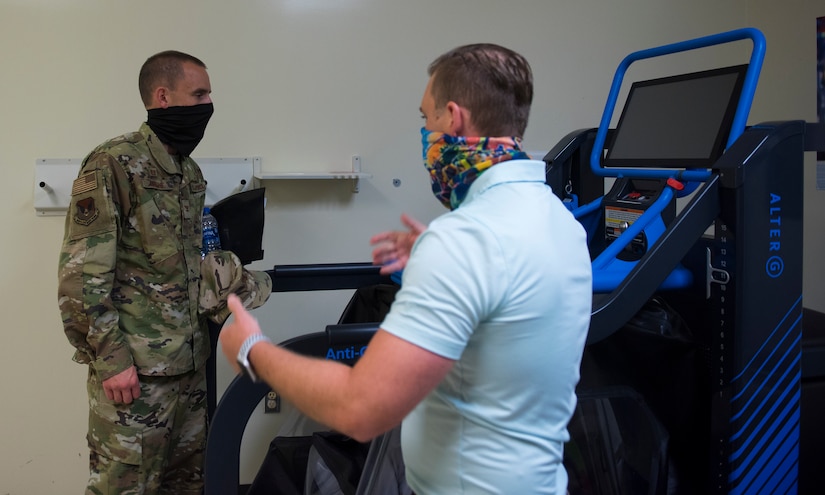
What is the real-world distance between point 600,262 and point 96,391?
144cm

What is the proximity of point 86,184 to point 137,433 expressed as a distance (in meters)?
0.71

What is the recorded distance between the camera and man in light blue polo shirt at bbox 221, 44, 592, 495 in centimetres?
77

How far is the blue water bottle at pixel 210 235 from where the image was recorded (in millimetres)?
2088

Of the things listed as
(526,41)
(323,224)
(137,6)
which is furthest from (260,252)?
(526,41)

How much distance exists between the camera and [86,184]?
175 cm

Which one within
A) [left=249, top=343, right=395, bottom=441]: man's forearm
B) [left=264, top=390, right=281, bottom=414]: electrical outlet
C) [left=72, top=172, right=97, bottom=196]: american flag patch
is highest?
[left=72, top=172, right=97, bottom=196]: american flag patch

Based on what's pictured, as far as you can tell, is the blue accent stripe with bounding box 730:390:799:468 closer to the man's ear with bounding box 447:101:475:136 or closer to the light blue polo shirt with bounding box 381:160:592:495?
the light blue polo shirt with bounding box 381:160:592:495

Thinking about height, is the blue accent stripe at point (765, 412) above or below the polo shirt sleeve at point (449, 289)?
below

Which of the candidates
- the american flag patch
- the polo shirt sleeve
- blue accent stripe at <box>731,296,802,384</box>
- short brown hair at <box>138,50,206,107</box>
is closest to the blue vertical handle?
blue accent stripe at <box>731,296,802,384</box>

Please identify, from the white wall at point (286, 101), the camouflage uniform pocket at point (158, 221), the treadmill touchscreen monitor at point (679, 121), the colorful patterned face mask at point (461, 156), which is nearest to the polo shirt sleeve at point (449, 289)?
the colorful patterned face mask at point (461, 156)

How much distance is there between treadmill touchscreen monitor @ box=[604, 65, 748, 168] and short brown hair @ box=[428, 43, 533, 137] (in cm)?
100

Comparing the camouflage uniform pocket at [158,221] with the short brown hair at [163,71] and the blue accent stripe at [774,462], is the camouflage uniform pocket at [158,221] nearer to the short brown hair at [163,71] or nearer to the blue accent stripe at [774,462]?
the short brown hair at [163,71]

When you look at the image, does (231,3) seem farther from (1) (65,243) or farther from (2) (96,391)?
(2) (96,391)

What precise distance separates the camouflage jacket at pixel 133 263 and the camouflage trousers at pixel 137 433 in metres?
0.07
